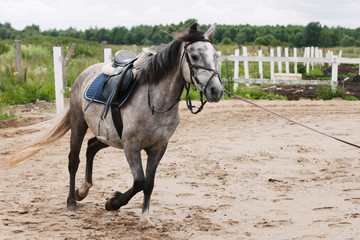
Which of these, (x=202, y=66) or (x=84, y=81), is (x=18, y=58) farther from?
(x=202, y=66)

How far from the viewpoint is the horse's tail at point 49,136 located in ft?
19.9

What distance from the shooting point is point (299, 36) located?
67.1 metres

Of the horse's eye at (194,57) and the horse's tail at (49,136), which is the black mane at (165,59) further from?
the horse's tail at (49,136)

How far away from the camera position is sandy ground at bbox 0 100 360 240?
15.9 ft

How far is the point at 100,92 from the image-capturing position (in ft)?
17.4

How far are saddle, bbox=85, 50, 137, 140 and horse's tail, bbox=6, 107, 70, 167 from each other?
0.75 m

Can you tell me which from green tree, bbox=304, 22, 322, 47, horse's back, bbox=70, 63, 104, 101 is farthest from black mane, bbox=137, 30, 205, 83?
green tree, bbox=304, 22, 322, 47

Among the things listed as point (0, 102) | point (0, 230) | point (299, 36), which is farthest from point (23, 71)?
point (299, 36)

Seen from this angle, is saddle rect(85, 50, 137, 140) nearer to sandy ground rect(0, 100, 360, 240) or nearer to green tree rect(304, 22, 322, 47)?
sandy ground rect(0, 100, 360, 240)

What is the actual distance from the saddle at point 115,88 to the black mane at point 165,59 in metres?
0.17

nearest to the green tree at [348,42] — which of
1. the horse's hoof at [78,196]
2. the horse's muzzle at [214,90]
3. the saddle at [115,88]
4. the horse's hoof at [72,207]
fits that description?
the saddle at [115,88]

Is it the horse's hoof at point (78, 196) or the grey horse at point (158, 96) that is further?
the horse's hoof at point (78, 196)

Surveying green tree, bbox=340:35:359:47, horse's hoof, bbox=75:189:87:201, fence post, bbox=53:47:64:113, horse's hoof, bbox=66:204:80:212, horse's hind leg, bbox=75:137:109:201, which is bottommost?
horse's hoof, bbox=66:204:80:212

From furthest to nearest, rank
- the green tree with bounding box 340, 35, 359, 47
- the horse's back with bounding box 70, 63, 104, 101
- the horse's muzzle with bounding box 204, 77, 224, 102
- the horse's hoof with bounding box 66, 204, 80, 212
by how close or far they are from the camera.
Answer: the green tree with bounding box 340, 35, 359, 47, the horse's back with bounding box 70, 63, 104, 101, the horse's hoof with bounding box 66, 204, 80, 212, the horse's muzzle with bounding box 204, 77, 224, 102
